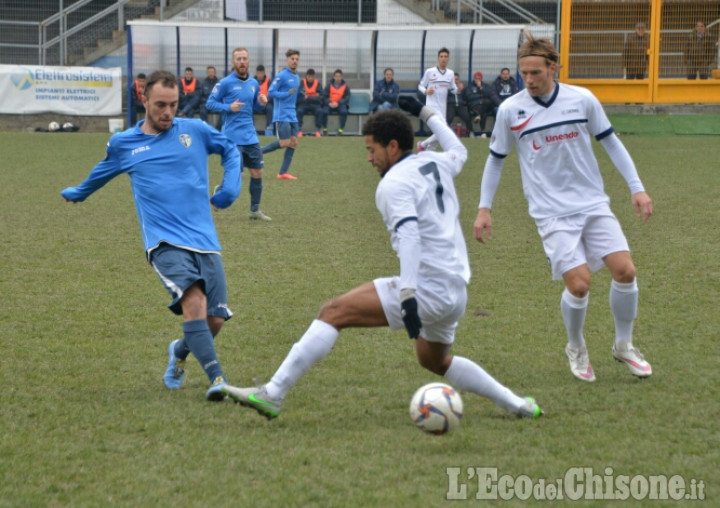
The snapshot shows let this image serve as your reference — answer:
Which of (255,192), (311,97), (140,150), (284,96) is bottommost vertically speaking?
(255,192)

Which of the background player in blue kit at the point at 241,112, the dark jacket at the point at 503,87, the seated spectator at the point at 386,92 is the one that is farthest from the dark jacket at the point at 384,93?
the background player in blue kit at the point at 241,112

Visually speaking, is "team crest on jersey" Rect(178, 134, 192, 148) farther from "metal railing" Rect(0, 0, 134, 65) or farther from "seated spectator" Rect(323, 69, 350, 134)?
"metal railing" Rect(0, 0, 134, 65)

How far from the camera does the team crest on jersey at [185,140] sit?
217 inches

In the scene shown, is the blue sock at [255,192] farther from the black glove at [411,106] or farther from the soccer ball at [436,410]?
the soccer ball at [436,410]

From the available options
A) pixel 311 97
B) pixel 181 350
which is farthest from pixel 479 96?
pixel 181 350

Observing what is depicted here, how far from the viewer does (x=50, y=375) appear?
18.8ft

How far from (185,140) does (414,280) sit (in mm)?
1952

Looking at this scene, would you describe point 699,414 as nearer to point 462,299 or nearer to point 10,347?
point 462,299

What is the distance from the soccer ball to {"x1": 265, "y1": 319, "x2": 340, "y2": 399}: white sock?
52 cm

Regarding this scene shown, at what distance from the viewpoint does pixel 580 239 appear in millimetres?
5672

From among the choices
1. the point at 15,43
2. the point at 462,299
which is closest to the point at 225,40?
the point at 15,43

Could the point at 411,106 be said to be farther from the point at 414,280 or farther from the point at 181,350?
the point at 181,350

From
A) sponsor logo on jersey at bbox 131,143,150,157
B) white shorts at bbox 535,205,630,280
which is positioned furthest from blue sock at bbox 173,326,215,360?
white shorts at bbox 535,205,630,280

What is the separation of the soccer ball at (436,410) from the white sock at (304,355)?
1.70ft
